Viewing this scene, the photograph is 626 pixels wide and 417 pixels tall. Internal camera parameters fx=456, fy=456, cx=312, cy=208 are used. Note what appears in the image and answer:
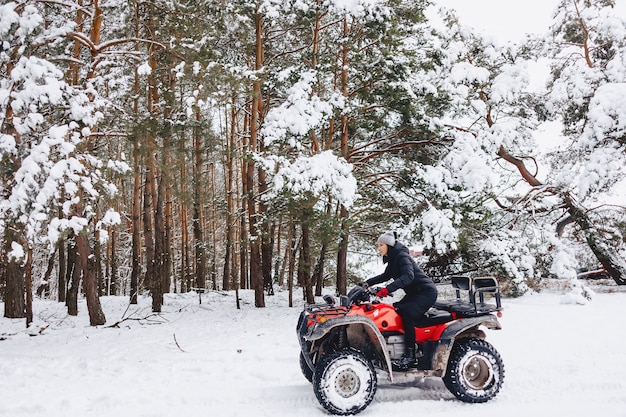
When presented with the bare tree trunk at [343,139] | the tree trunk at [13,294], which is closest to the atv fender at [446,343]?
the bare tree trunk at [343,139]

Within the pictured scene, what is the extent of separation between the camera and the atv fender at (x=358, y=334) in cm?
511

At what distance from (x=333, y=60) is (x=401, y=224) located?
5.24 meters

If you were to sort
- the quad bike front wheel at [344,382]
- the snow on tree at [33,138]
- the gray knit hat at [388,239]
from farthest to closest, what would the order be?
the snow on tree at [33,138]
the gray knit hat at [388,239]
the quad bike front wheel at [344,382]

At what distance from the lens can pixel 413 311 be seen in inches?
214

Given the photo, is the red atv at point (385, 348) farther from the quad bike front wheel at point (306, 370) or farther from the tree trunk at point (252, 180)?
the tree trunk at point (252, 180)

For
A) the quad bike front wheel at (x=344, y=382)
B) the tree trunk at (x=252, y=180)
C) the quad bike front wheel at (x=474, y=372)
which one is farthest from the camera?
the tree trunk at (x=252, y=180)

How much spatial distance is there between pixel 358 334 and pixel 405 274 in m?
0.93

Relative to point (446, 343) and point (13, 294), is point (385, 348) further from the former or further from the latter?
point (13, 294)

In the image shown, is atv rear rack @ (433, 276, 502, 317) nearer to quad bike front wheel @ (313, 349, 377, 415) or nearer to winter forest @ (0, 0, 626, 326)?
quad bike front wheel @ (313, 349, 377, 415)

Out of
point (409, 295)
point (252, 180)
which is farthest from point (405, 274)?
point (252, 180)

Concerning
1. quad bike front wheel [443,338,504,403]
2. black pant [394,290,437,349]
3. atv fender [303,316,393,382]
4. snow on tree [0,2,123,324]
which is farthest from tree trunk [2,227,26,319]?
quad bike front wheel [443,338,504,403]

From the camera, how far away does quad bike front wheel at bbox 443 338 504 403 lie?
524 centimetres

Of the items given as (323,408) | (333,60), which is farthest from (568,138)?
(323,408)

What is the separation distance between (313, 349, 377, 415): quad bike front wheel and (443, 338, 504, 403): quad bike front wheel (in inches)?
39.2
